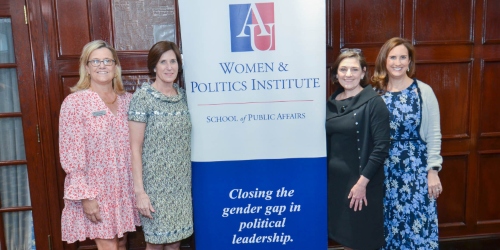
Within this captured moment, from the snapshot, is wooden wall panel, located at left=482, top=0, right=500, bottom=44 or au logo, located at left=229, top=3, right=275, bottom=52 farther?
wooden wall panel, located at left=482, top=0, right=500, bottom=44

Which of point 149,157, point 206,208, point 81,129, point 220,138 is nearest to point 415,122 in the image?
point 220,138

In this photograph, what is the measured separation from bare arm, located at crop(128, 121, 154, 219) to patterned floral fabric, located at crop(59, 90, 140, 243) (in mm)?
79

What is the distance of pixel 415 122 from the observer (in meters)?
2.11

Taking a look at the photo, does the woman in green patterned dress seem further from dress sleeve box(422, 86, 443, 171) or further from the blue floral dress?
dress sleeve box(422, 86, 443, 171)

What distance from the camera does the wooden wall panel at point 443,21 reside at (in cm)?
278

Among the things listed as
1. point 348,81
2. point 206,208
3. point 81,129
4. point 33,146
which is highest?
point 348,81

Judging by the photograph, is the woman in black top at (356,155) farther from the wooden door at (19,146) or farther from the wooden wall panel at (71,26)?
the wooden door at (19,146)

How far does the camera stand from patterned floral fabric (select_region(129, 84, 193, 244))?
6.42 feet

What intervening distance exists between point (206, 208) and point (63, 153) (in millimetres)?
814

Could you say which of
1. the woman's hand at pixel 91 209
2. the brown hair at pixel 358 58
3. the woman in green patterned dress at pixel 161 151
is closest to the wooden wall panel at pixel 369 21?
the brown hair at pixel 358 58

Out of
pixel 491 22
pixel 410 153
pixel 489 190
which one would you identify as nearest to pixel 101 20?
pixel 410 153

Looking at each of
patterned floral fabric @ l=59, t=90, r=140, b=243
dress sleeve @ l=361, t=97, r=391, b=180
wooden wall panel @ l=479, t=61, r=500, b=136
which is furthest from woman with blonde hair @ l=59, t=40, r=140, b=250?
wooden wall panel @ l=479, t=61, r=500, b=136

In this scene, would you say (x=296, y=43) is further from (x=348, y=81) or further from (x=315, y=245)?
(x=315, y=245)

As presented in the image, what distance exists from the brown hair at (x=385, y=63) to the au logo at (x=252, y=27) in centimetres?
63
